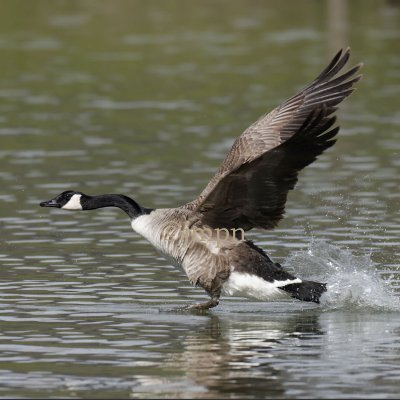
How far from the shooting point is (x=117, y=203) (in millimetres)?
12031

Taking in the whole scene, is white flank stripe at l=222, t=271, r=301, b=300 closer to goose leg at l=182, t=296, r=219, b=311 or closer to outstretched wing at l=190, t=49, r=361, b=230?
goose leg at l=182, t=296, r=219, b=311

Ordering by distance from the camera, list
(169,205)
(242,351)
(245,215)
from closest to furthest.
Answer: (242,351) → (245,215) → (169,205)

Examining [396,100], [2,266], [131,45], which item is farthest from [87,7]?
[2,266]

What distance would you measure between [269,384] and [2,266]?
16.9ft

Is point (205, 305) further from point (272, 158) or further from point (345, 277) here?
point (272, 158)

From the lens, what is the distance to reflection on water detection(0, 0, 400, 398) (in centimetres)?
921

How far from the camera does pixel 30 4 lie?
42406mm

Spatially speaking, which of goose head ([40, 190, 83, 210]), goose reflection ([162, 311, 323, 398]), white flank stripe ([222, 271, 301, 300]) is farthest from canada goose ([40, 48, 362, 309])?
goose head ([40, 190, 83, 210])

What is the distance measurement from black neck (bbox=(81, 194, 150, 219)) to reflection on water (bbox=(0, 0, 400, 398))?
784 millimetres

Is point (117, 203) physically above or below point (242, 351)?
above

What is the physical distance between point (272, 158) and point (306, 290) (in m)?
1.23

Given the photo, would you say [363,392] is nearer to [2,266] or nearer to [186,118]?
[2,266]

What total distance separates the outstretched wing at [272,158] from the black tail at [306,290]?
2.53 ft

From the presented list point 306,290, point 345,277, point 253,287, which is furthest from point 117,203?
point 345,277
